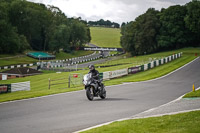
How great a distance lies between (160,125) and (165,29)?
9480 cm

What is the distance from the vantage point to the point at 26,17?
108 m

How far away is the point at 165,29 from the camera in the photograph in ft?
333

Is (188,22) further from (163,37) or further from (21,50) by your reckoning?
(21,50)

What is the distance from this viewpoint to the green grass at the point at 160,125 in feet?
30.0

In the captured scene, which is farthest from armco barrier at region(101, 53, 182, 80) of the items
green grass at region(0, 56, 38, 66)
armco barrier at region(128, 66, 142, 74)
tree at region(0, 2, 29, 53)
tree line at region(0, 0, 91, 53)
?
tree line at region(0, 0, 91, 53)

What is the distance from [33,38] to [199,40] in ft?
202

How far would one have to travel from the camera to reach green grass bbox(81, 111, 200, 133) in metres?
9.16

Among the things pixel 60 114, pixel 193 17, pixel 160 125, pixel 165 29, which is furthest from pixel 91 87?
pixel 165 29

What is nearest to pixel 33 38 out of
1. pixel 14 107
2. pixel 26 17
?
pixel 26 17

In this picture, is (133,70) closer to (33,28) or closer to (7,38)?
(7,38)

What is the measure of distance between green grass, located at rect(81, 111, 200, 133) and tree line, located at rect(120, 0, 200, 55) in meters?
87.6

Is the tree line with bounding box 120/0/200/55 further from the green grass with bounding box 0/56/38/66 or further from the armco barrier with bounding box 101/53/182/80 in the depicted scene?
the armco barrier with bounding box 101/53/182/80

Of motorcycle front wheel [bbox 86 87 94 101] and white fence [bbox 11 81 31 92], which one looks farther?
white fence [bbox 11 81 31 92]

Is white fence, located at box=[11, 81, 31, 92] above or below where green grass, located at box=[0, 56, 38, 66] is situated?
below
